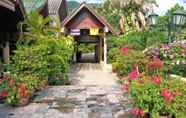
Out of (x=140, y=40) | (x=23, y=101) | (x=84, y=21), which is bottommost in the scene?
(x=23, y=101)

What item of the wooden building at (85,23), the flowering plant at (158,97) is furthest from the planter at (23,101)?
the wooden building at (85,23)

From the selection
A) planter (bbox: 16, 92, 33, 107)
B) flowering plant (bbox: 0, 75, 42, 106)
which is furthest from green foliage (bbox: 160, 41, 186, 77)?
planter (bbox: 16, 92, 33, 107)

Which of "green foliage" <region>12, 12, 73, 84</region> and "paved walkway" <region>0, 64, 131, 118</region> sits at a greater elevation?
"green foliage" <region>12, 12, 73, 84</region>

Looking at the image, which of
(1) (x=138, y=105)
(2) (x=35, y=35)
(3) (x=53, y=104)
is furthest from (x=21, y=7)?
(1) (x=138, y=105)

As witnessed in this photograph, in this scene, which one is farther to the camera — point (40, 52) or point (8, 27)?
point (8, 27)

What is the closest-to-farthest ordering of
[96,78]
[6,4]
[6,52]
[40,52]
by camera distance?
[6,4]
[40,52]
[6,52]
[96,78]

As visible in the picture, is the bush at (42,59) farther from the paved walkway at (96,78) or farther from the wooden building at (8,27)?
the paved walkway at (96,78)

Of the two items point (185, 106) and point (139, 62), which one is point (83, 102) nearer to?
point (185, 106)

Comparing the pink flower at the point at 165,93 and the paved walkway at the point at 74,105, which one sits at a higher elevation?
the pink flower at the point at 165,93

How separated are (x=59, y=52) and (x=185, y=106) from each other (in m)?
7.83

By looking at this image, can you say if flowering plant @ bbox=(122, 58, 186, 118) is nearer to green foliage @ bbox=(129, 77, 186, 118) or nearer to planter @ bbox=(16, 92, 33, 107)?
green foliage @ bbox=(129, 77, 186, 118)

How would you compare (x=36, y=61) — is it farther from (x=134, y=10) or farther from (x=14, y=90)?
(x=134, y=10)

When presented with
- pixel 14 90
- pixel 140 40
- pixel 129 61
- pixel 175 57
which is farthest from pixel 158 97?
pixel 140 40

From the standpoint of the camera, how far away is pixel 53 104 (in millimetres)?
9375
